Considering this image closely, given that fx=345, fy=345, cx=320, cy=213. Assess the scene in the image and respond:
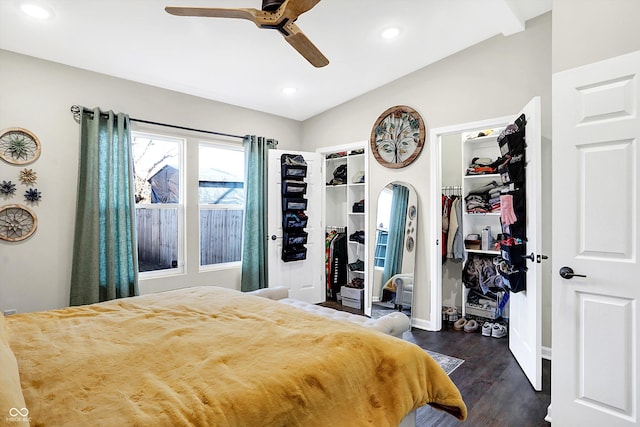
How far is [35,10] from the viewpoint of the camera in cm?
235

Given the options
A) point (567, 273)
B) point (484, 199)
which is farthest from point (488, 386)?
point (484, 199)

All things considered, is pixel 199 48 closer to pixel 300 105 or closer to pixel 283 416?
pixel 300 105

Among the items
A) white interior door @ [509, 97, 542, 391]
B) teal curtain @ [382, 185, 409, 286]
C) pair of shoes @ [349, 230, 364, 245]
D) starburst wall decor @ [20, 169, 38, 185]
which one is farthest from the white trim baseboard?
starburst wall decor @ [20, 169, 38, 185]

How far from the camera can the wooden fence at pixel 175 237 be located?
3636 millimetres

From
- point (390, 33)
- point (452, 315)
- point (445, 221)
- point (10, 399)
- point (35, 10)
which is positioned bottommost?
point (452, 315)

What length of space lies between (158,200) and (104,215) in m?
0.62

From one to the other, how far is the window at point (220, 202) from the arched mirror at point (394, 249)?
177cm

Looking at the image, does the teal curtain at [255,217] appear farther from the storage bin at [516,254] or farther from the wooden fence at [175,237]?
the storage bin at [516,254]

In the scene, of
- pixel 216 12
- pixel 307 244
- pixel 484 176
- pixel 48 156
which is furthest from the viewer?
pixel 307 244

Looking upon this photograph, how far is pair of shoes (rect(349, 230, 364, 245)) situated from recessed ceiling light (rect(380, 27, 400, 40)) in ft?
8.16

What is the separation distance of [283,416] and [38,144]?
123 inches

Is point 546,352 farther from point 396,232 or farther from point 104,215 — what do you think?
point 104,215

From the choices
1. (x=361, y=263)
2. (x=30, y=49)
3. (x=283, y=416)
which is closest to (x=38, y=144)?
(x=30, y=49)

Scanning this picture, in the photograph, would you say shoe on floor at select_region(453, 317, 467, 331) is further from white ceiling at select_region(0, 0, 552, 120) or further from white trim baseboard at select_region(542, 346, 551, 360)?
white ceiling at select_region(0, 0, 552, 120)
